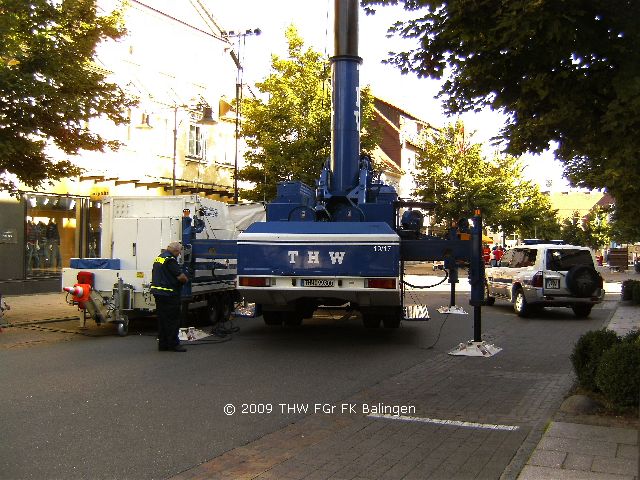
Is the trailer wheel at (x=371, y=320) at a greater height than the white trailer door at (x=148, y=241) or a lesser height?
lesser

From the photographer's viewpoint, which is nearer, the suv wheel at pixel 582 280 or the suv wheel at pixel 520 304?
the suv wheel at pixel 582 280

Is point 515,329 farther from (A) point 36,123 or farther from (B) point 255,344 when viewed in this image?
(A) point 36,123

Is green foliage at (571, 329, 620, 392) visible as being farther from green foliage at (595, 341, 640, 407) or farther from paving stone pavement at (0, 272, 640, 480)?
paving stone pavement at (0, 272, 640, 480)

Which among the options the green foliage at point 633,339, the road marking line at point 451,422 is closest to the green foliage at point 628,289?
the green foliage at point 633,339

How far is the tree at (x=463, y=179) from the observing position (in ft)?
129

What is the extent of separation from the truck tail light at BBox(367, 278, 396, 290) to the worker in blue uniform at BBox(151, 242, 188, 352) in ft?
9.57

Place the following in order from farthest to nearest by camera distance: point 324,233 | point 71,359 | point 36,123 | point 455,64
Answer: point 36,123 < point 324,233 < point 71,359 < point 455,64

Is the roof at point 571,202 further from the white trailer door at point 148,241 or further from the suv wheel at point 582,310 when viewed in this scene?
the white trailer door at point 148,241

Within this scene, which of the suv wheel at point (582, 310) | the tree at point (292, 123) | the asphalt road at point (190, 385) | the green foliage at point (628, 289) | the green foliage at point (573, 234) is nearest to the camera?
the asphalt road at point (190, 385)

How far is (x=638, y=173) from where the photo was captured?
6250mm

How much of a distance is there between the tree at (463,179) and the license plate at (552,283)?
22.5m

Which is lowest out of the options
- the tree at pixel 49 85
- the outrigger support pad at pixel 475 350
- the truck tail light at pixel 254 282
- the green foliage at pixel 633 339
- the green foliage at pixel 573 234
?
the outrigger support pad at pixel 475 350

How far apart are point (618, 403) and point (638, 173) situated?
2.14m

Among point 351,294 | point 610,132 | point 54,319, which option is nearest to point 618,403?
point 610,132
